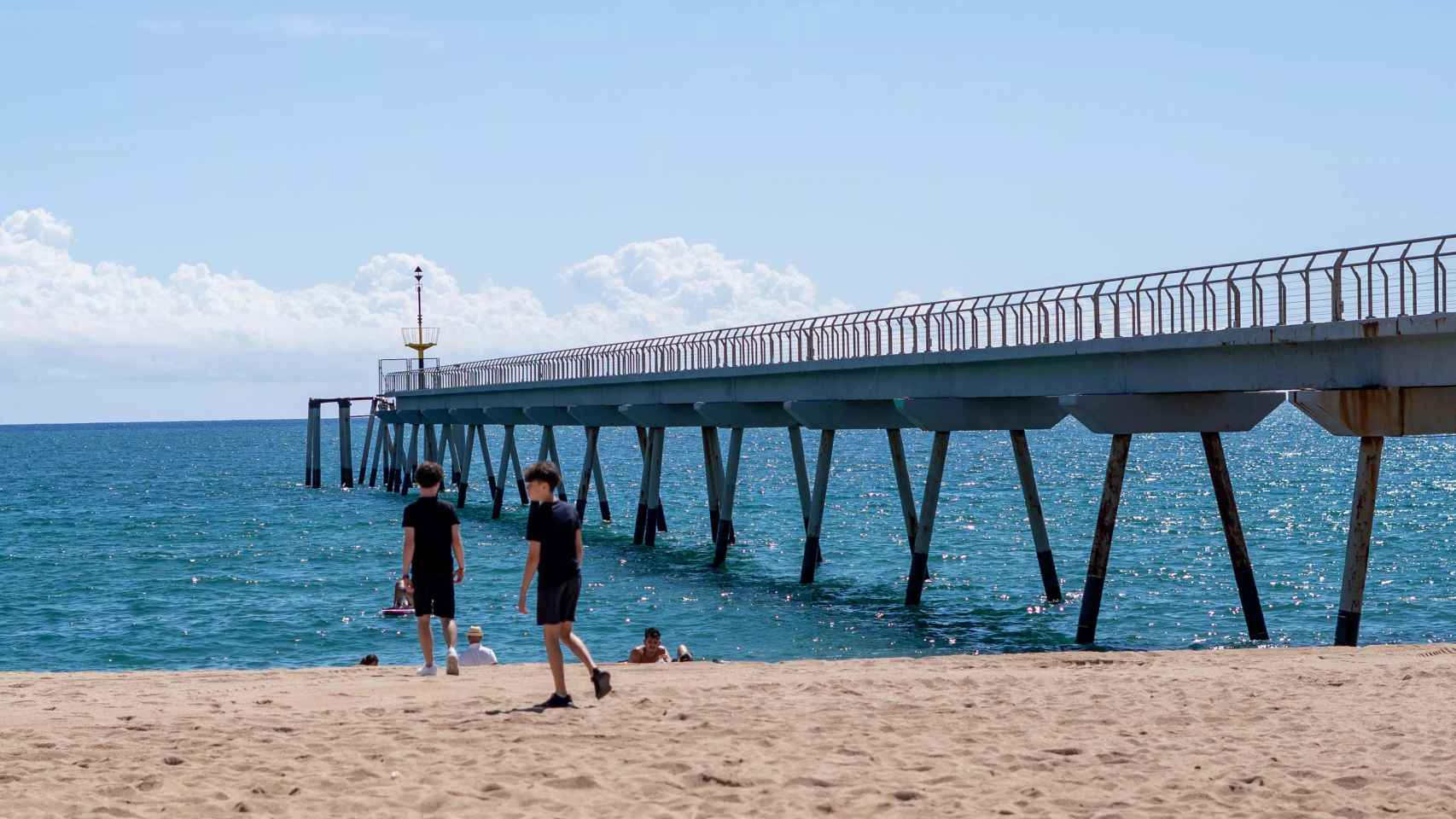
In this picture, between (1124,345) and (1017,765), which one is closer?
(1017,765)

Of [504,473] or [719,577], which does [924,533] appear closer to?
[719,577]

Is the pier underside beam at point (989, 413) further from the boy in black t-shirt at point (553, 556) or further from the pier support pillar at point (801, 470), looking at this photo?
the boy in black t-shirt at point (553, 556)

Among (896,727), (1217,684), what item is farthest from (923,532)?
(896,727)

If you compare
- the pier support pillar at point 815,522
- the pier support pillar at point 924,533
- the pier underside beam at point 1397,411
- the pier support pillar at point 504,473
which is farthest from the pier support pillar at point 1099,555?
the pier support pillar at point 504,473

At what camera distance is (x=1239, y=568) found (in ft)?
85.0

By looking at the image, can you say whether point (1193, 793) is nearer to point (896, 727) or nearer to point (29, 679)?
point (896, 727)

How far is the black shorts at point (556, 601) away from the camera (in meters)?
12.2

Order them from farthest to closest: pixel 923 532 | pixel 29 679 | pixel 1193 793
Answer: pixel 923 532 → pixel 29 679 → pixel 1193 793

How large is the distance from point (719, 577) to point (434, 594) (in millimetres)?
24990

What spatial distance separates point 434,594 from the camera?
14422 millimetres

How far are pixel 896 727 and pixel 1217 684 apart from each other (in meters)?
3.62

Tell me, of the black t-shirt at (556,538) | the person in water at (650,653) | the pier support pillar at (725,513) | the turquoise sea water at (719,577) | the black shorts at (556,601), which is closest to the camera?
the black t-shirt at (556,538)

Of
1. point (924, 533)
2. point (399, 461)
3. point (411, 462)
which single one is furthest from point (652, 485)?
point (411, 462)

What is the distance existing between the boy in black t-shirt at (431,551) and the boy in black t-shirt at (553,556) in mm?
1694
